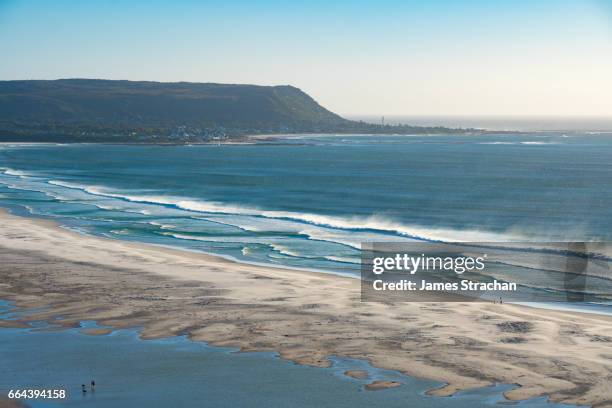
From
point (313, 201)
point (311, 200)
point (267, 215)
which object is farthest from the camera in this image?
point (311, 200)

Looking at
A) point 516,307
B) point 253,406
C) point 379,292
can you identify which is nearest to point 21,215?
point 379,292

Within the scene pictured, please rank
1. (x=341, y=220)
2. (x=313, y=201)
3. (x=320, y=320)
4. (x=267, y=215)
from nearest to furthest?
(x=320, y=320)
(x=341, y=220)
(x=267, y=215)
(x=313, y=201)

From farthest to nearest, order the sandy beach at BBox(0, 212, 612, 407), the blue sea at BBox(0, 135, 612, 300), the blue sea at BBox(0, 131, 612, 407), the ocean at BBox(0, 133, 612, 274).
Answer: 1. the ocean at BBox(0, 133, 612, 274)
2. the blue sea at BBox(0, 135, 612, 300)
3. the sandy beach at BBox(0, 212, 612, 407)
4. the blue sea at BBox(0, 131, 612, 407)

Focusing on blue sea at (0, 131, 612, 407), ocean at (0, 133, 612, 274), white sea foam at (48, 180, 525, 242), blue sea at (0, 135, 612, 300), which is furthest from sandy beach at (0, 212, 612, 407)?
white sea foam at (48, 180, 525, 242)

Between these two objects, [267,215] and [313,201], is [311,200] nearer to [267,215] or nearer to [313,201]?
Answer: [313,201]

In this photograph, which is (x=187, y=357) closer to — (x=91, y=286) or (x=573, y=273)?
(x=91, y=286)

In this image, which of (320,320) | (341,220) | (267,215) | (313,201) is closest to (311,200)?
(313,201)

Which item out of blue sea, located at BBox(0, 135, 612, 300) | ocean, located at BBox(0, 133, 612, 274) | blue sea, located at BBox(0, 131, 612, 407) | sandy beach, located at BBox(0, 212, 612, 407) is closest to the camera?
blue sea, located at BBox(0, 131, 612, 407)

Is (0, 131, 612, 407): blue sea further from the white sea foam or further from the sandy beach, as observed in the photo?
the sandy beach
